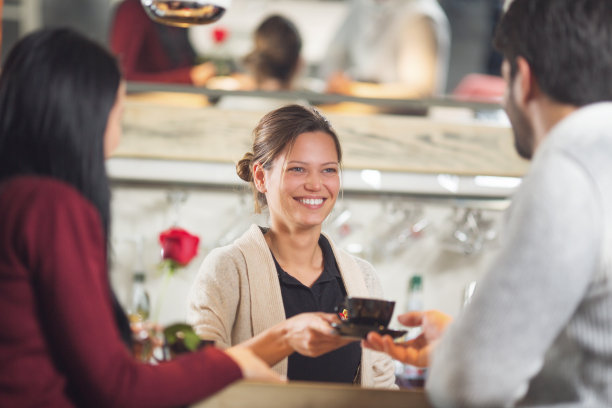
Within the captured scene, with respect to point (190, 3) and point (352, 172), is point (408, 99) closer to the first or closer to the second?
point (352, 172)

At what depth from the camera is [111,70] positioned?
1.14 meters

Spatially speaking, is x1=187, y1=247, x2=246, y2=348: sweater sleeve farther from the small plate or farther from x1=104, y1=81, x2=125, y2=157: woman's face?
x1=104, y1=81, x2=125, y2=157: woman's face

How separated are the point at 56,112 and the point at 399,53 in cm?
263

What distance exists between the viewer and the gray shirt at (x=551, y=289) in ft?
3.29

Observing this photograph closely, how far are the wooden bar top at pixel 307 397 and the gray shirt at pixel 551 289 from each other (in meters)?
0.21

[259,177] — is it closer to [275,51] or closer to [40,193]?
[40,193]

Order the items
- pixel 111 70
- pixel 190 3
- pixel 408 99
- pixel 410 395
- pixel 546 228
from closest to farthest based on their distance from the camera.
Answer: pixel 546 228 → pixel 111 70 → pixel 410 395 → pixel 190 3 → pixel 408 99

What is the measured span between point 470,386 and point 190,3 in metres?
1.16

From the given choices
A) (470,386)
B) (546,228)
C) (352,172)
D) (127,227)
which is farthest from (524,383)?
(127,227)

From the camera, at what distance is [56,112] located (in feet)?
3.53

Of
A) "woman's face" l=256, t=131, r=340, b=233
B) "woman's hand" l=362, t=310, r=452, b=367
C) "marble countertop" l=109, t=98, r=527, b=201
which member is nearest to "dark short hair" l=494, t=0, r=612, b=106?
"woman's hand" l=362, t=310, r=452, b=367

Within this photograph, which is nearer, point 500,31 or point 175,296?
point 500,31

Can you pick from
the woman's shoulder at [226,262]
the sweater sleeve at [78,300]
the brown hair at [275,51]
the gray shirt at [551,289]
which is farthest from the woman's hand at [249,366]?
the brown hair at [275,51]

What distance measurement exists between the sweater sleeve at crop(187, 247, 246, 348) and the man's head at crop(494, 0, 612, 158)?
92 centimetres
